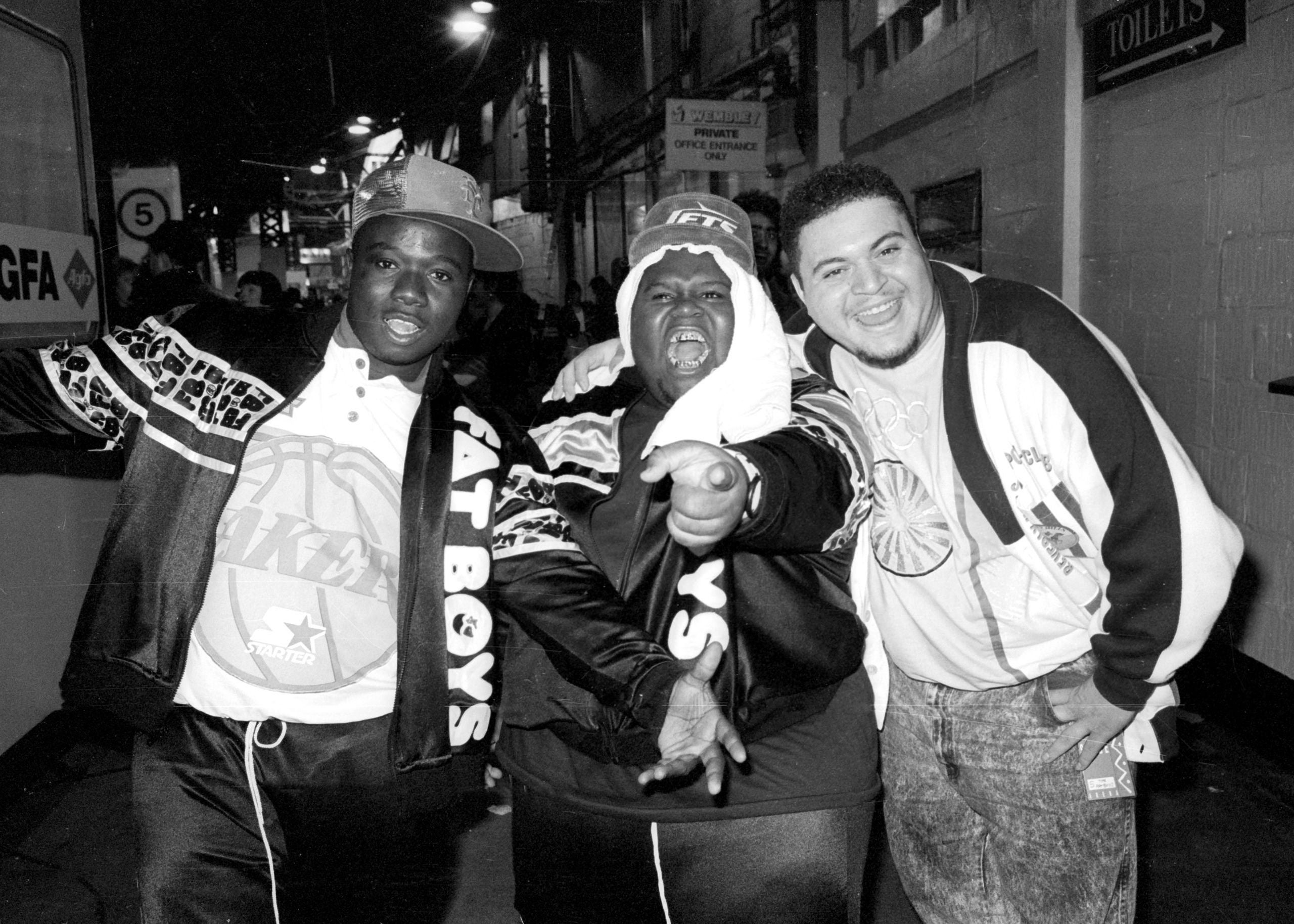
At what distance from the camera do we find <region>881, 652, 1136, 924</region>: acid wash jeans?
6.15 feet

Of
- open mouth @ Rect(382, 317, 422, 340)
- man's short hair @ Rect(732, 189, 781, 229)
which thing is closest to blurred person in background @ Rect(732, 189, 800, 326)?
man's short hair @ Rect(732, 189, 781, 229)

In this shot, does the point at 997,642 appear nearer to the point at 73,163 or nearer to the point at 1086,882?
the point at 1086,882

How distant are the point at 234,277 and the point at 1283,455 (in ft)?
11.2

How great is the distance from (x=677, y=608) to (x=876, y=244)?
0.73 metres

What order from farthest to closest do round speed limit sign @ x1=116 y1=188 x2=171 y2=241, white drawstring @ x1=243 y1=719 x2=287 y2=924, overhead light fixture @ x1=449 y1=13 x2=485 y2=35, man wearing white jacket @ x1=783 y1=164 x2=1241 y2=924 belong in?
overhead light fixture @ x1=449 y1=13 x2=485 y2=35 → round speed limit sign @ x1=116 y1=188 x2=171 y2=241 → white drawstring @ x1=243 y1=719 x2=287 y2=924 → man wearing white jacket @ x1=783 y1=164 x2=1241 y2=924

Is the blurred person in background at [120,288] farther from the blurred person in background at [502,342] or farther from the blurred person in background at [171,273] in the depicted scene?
the blurred person in background at [502,342]

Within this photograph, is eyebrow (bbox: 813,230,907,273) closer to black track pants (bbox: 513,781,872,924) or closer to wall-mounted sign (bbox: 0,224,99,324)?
black track pants (bbox: 513,781,872,924)

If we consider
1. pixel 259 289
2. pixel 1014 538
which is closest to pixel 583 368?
pixel 1014 538

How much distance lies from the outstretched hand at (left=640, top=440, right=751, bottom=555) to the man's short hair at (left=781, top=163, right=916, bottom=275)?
27.2 inches

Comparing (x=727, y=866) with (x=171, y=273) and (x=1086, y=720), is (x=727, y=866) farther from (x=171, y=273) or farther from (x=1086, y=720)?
(x=171, y=273)

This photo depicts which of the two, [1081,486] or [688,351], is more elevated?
[688,351]

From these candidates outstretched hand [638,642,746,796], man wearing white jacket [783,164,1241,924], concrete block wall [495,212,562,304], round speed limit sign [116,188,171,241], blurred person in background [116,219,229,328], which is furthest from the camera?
round speed limit sign [116,188,171,241]

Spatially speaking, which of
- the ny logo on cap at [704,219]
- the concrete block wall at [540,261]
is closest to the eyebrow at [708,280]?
the ny logo on cap at [704,219]

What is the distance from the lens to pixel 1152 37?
3.25 m
